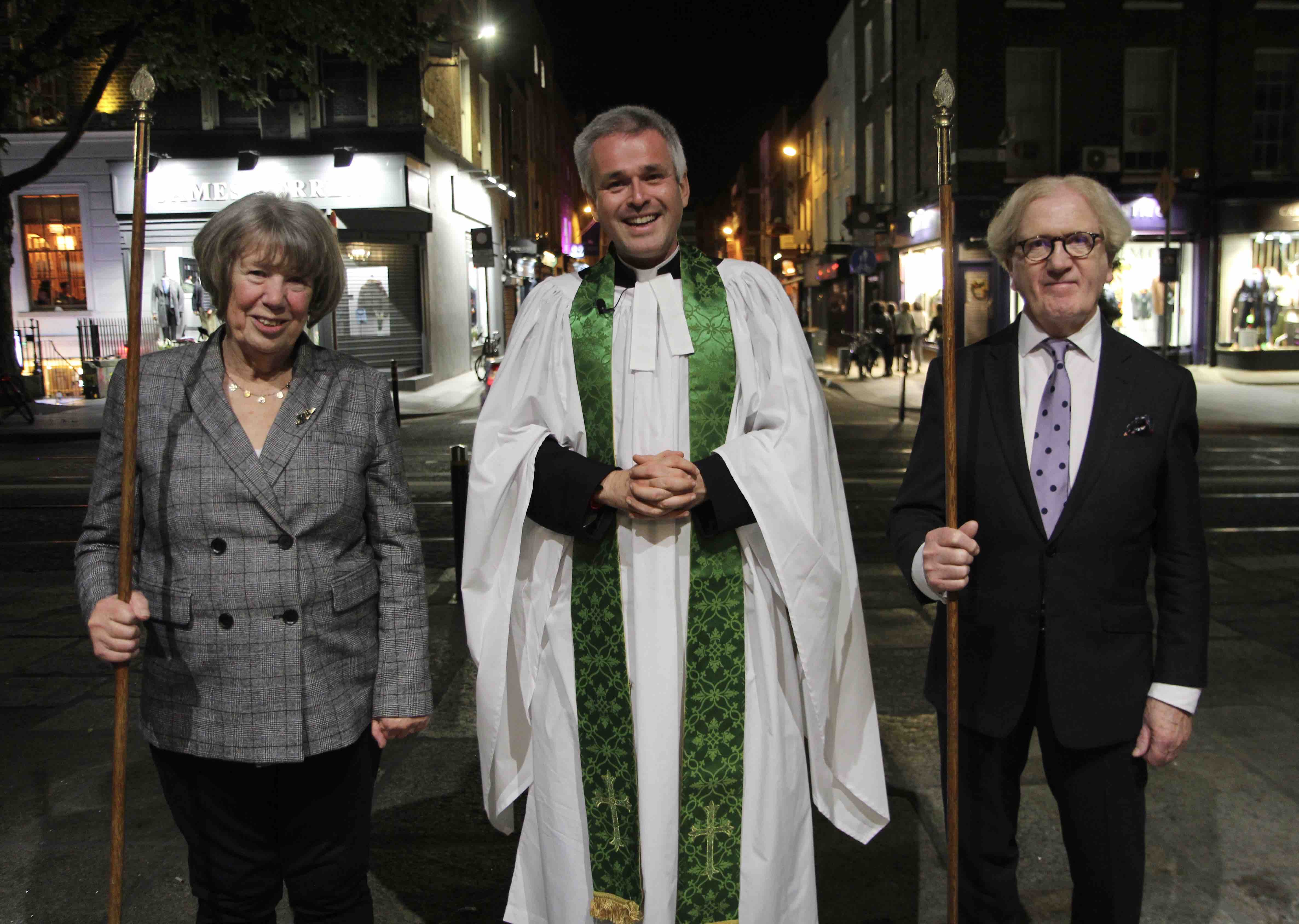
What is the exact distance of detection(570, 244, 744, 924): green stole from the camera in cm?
251

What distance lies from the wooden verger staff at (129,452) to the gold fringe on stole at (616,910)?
102cm

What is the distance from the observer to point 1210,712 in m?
4.56

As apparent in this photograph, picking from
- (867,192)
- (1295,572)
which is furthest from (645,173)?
(867,192)

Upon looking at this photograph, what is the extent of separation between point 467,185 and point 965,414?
91.5 feet

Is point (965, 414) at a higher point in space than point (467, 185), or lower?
lower

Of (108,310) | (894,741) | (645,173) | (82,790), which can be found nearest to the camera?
(645,173)

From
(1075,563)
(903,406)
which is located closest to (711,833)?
(1075,563)

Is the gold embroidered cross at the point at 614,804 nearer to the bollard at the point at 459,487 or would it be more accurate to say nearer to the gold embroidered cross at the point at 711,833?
the gold embroidered cross at the point at 711,833

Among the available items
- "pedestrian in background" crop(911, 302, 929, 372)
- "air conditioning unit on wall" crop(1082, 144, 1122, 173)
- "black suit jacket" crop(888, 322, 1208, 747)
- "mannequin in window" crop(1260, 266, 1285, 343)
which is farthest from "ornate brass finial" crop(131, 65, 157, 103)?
"mannequin in window" crop(1260, 266, 1285, 343)

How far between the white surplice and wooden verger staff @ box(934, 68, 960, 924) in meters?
0.29

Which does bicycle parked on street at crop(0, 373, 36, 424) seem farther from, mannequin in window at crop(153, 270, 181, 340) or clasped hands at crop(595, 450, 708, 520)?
clasped hands at crop(595, 450, 708, 520)

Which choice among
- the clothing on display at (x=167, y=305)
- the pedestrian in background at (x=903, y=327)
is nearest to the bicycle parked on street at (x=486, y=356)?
the clothing on display at (x=167, y=305)

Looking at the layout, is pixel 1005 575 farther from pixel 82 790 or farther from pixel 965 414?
pixel 82 790

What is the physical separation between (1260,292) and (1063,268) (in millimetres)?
25412
